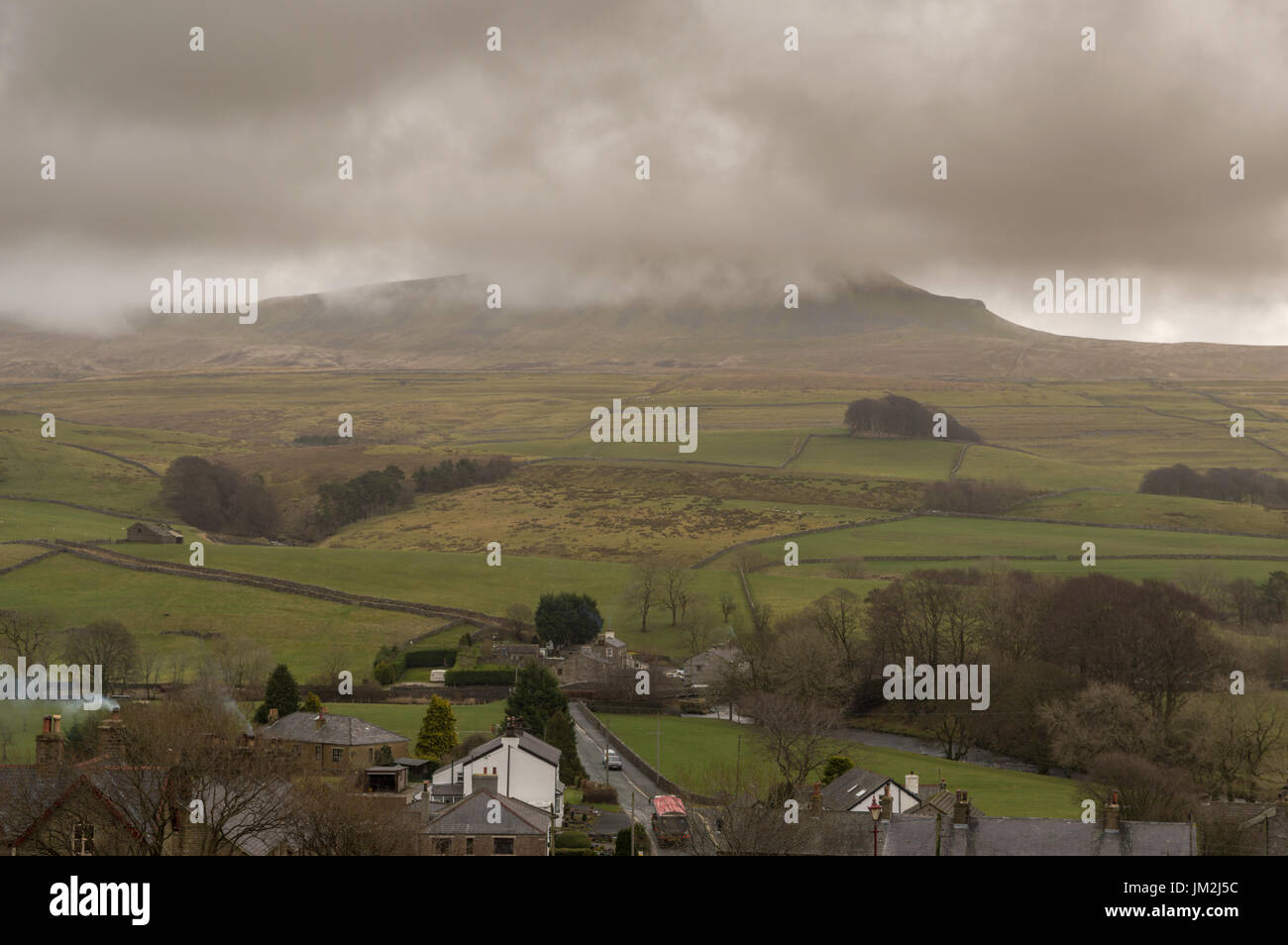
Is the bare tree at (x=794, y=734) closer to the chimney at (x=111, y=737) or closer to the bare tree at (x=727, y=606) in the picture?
the chimney at (x=111, y=737)

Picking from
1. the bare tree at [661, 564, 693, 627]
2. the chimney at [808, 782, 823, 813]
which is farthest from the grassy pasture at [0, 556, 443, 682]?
the chimney at [808, 782, 823, 813]

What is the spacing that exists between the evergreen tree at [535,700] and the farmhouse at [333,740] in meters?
9.16

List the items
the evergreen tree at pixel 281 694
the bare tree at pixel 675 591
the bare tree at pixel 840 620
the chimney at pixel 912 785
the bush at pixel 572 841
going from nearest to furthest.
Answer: the bush at pixel 572 841, the chimney at pixel 912 785, the evergreen tree at pixel 281 694, the bare tree at pixel 840 620, the bare tree at pixel 675 591

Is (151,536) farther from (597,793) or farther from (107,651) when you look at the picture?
(597,793)

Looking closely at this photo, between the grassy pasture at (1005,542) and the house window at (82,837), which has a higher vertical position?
the grassy pasture at (1005,542)

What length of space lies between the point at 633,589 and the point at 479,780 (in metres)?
58.9

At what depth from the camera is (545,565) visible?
132250 mm

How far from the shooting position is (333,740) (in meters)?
63.1

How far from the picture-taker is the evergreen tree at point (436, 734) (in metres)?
68.5

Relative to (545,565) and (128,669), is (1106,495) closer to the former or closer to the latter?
(545,565)

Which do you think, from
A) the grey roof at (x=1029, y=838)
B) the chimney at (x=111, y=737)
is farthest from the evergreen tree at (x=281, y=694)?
the grey roof at (x=1029, y=838)

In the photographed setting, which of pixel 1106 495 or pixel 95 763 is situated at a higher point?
pixel 1106 495

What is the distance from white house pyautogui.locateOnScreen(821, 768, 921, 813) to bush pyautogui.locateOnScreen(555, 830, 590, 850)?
1053cm
